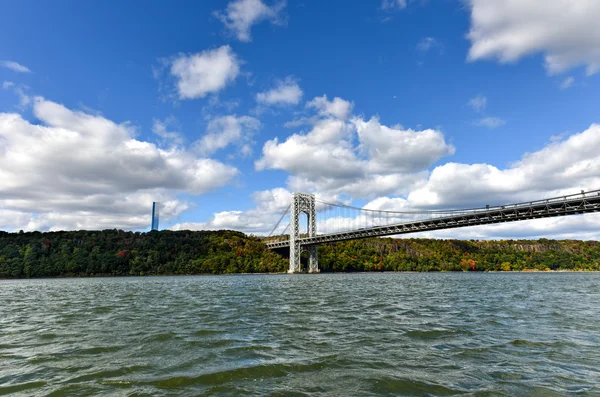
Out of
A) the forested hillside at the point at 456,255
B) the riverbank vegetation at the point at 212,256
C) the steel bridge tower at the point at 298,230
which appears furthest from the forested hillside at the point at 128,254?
the forested hillside at the point at 456,255

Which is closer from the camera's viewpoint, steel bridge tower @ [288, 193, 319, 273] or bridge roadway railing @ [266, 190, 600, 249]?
bridge roadway railing @ [266, 190, 600, 249]

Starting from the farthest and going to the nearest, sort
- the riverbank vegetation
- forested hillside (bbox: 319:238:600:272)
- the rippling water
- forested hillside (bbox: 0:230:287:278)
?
forested hillside (bbox: 319:238:600:272) → the riverbank vegetation → forested hillside (bbox: 0:230:287:278) → the rippling water

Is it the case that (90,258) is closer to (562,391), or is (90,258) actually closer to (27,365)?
(27,365)

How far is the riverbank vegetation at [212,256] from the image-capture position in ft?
302

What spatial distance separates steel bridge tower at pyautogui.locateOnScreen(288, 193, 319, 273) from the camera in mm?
93562

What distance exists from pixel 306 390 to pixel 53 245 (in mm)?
119145

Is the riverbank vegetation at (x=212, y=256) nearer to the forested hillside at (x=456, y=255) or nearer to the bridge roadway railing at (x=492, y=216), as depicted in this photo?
the forested hillside at (x=456, y=255)

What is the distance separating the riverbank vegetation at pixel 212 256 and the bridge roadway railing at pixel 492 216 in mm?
30684

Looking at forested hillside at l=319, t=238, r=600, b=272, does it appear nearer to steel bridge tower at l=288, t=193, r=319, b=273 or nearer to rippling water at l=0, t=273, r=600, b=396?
steel bridge tower at l=288, t=193, r=319, b=273

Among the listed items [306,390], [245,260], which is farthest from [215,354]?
[245,260]

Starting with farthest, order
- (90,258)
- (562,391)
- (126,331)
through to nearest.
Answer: (90,258) < (126,331) < (562,391)

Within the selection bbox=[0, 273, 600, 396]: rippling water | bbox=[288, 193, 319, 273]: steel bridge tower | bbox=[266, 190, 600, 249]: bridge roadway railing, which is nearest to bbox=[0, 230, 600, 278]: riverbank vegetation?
bbox=[288, 193, 319, 273]: steel bridge tower

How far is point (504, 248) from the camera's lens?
525 feet

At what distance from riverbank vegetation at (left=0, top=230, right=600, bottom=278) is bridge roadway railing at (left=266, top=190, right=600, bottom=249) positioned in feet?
101
